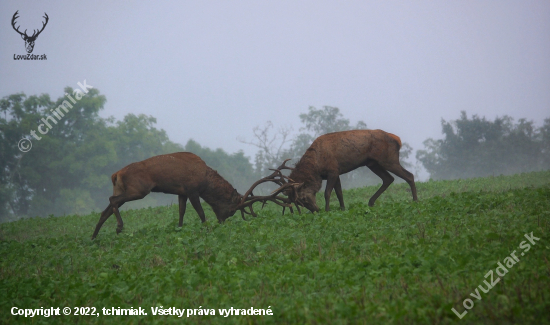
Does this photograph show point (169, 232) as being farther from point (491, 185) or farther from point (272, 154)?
point (272, 154)

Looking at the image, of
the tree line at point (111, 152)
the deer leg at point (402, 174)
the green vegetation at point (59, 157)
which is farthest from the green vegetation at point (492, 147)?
the deer leg at point (402, 174)

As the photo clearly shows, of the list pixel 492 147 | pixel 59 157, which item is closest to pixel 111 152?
pixel 59 157

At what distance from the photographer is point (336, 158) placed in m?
14.3

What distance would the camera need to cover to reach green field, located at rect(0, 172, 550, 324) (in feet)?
17.5

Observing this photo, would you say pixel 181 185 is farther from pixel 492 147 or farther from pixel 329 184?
pixel 492 147

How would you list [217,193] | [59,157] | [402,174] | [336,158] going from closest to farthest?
[336,158] → [217,193] → [402,174] → [59,157]

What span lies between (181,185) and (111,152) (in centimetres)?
5533

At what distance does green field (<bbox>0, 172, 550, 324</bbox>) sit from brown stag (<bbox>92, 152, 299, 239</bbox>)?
155cm

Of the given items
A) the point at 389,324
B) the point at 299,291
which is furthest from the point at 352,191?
the point at 389,324

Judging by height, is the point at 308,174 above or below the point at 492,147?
below

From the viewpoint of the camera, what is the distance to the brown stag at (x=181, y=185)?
13320 millimetres

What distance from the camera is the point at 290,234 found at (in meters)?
9.99

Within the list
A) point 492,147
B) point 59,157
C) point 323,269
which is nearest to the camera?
point 323,269

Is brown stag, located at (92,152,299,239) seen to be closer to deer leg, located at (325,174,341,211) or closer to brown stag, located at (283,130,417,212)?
brown stag, located at (283,130,417,212)
